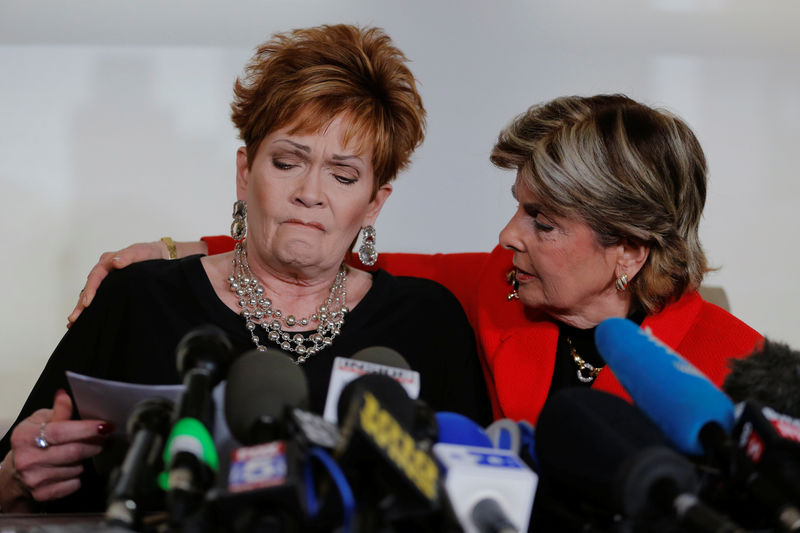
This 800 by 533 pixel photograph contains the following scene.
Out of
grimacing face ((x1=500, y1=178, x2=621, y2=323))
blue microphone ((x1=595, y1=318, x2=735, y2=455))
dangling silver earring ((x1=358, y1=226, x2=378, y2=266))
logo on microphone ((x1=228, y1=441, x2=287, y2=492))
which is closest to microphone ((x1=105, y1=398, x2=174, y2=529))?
logo on microphone ((x1=228, y1=441, x2=287, y2=492))

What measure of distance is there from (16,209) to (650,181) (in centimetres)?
226

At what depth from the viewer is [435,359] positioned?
1.89 metres

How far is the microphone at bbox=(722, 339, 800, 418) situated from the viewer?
995mm

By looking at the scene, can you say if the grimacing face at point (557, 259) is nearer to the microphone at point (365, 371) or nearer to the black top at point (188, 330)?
the black top at point (188, 330)

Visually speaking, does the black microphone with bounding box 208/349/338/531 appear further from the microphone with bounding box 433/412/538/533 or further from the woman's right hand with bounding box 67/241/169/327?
the woman's right hand with bounding box 67/241/169/327

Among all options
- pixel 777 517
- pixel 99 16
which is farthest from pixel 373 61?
pixel 99 16

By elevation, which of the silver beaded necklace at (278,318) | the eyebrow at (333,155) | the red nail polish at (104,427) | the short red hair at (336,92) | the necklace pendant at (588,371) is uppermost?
the short red hair at (336,92)

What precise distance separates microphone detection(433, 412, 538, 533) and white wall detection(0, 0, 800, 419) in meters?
2.28

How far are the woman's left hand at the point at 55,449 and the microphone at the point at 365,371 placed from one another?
1.49 ft

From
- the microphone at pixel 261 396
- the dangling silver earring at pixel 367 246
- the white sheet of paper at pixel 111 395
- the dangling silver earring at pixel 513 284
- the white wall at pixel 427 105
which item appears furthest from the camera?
the white wall at pixel 427 105

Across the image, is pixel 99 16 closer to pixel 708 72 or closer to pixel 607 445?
pixel 708 72

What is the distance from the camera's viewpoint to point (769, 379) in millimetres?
1021

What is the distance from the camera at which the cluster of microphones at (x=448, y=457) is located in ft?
2.56

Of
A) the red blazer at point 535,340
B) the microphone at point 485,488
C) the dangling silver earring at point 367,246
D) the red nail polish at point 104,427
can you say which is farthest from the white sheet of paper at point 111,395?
the red blazer at point 535,340
